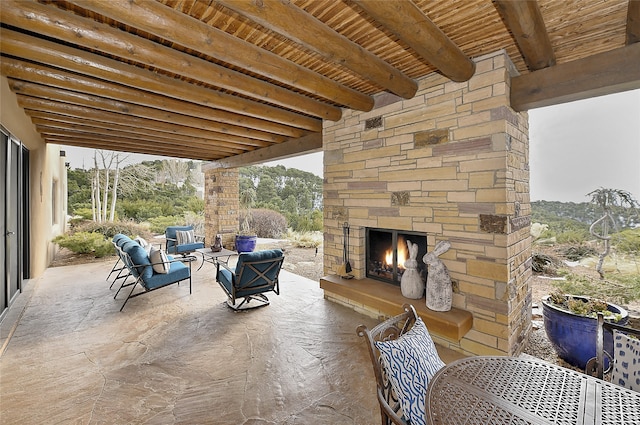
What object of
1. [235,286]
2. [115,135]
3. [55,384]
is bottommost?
[55,384]

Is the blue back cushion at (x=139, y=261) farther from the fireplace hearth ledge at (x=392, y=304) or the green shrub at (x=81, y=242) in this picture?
the green shrub at (x=81, y=242)

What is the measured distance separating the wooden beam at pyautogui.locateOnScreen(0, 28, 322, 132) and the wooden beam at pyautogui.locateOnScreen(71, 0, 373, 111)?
0.98 meters

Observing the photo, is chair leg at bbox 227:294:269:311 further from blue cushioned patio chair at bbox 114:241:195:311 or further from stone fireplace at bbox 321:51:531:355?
stone fireplace at bbox 321:51:531:355

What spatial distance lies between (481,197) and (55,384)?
398 centimetres

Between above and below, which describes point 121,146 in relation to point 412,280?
above

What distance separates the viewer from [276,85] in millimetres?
3080

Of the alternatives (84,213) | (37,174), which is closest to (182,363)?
(37,174)

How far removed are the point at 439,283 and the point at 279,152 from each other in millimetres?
3879

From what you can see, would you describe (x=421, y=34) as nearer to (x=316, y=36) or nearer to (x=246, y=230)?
(x=316, y=36)

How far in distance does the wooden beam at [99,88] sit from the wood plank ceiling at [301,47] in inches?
0.5

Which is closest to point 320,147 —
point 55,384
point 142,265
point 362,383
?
point 142,265

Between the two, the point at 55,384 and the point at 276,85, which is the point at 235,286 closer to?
the point at 55,384

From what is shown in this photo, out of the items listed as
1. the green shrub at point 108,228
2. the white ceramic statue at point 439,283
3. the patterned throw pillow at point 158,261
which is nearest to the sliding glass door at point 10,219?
the patterned throw pillow at point 158,261

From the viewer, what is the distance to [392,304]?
281 centimetres
